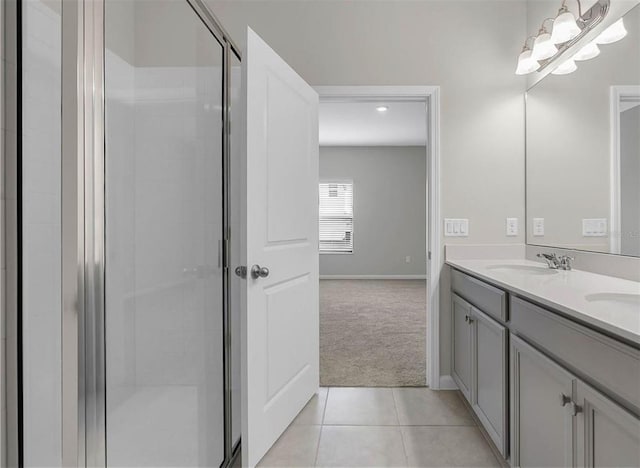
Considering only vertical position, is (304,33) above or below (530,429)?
above

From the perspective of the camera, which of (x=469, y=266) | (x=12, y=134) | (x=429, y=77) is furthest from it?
(x=429, y=77)

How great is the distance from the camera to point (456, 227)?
2.54 metres

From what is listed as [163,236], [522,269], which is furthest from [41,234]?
[522,269]

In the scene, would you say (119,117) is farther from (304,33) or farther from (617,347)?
(304,33)

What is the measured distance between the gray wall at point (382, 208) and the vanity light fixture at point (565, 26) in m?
5.74

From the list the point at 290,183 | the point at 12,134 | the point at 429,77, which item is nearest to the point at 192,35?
the point at 290,183

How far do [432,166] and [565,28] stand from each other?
960 millimetres

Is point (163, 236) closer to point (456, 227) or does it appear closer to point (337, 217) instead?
point (456, 227)

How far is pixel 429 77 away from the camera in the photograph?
2.54 meters

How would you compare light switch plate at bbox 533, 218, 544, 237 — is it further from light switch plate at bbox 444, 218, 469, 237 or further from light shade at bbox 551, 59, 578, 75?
light shade at bbox 551, 59, 578, 75

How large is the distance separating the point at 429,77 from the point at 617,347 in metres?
2.04

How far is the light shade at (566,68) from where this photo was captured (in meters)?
2.09

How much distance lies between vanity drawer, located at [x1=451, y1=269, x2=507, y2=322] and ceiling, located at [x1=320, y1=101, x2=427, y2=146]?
276 centimetres

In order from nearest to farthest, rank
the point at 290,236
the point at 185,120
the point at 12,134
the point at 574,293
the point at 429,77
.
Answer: the point at 12,134, the point at 574,293, the point at 185,120, the point at 290,236, the point at 429,77
